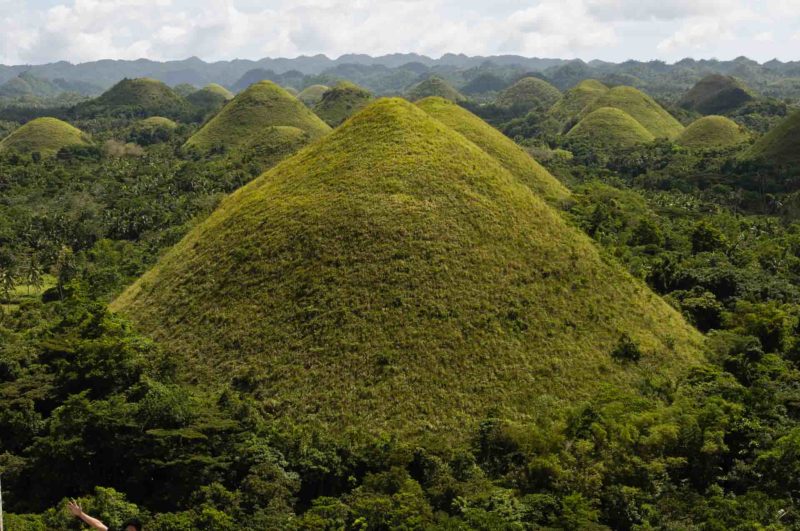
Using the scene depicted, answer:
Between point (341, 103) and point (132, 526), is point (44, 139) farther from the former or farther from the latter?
point (132, 526)

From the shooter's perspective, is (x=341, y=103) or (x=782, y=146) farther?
(x=341, y=103)

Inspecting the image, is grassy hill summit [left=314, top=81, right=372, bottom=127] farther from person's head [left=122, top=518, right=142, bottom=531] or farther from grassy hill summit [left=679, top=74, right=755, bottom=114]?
person's head [left=122, top=518, right=142, bottom=531]

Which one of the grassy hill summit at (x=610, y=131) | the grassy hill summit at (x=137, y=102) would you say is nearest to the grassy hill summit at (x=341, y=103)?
the grassy hill summit at (x=137, y=102)

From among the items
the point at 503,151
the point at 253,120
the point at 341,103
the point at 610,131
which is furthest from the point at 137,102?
the point at 503,151

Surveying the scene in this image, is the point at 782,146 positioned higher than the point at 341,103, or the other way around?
the point at 341,103

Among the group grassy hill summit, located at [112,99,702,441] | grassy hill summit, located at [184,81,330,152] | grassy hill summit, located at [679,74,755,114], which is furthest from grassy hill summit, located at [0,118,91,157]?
grassy hill summit, located at [679,74,755,114]

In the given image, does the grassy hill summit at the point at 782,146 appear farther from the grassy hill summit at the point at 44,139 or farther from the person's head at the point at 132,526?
the grassy hill summit at the point at 44,139
